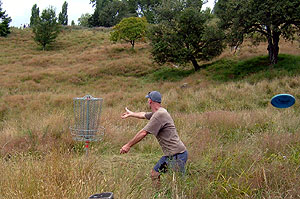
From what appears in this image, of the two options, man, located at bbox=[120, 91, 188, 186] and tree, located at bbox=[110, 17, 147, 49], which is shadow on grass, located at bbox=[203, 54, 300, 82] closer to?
man, located at bbox=[120, 91, 188, 186]

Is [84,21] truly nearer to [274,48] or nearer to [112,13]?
[112,13]

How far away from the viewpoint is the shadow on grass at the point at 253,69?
1620 cm

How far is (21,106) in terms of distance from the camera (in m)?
14.5

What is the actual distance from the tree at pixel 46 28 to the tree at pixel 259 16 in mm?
30049

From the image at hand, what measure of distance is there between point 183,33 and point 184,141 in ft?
56.2

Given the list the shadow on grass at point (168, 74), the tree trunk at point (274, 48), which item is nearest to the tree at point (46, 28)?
the shadow on grass at point (168, 74)

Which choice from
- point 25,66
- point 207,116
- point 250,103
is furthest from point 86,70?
point 207,116

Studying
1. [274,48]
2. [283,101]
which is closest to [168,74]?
[274,48]

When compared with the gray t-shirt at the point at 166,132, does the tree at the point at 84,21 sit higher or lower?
higher

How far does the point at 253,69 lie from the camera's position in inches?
728

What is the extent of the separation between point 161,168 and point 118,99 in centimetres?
1153

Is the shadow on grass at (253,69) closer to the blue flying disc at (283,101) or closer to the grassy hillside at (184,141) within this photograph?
the grassy hillside at (184,141)

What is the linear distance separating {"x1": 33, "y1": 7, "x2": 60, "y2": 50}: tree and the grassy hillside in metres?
21.3

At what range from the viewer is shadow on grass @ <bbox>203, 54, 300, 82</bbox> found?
16203 mm
